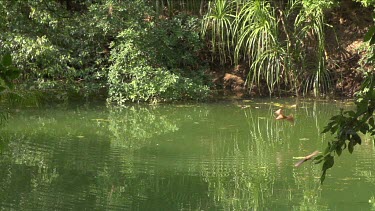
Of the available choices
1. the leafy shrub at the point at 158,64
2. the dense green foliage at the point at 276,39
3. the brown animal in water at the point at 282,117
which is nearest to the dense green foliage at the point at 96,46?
the leafy shrub at the point at 158,64

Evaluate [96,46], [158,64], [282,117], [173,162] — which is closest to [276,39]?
[158,64]

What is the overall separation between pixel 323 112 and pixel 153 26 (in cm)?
309

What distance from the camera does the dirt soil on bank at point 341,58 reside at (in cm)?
1150

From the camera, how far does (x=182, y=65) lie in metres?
11.7

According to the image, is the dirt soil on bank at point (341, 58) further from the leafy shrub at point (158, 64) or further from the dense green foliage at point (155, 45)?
the leafy shrub at point (158, 64)

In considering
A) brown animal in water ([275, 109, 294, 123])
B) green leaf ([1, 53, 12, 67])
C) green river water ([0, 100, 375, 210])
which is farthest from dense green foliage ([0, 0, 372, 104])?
green leaf ([1, 53, 12, 67])

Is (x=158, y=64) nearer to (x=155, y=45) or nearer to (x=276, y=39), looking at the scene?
(x=155, y=45)

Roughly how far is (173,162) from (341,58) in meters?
6.09

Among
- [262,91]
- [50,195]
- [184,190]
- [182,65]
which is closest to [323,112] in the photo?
[262,91]

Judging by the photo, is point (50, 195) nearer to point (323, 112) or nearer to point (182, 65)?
point (323, 112)

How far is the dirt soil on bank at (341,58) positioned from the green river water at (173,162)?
1796mm

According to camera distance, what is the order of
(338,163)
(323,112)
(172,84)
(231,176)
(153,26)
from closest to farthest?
(231,176), (338,163), (323,112), (172,84), (153,26)

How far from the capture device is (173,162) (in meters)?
6.62

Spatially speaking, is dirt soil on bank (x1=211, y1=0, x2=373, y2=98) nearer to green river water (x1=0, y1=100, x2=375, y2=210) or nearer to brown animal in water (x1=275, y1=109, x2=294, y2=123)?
green river water (x1=0, y1=100, x2=375, y2=210)
